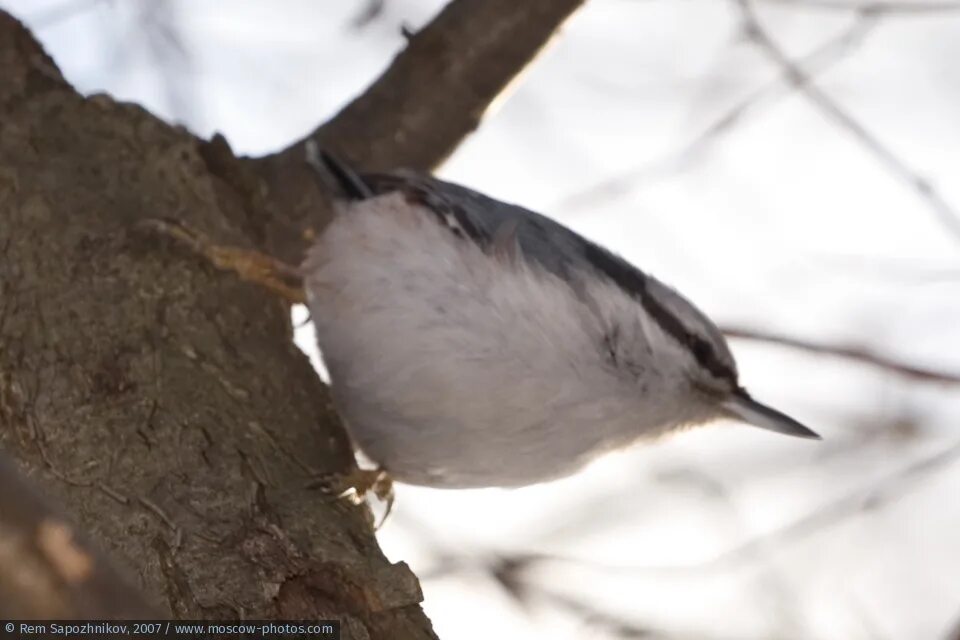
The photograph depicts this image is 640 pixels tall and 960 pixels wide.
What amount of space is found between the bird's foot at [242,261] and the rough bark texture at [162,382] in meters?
0.03

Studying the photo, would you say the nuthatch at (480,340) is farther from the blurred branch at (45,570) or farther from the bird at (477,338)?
the blurred branch at (45,570)

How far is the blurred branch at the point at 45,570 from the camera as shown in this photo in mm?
876

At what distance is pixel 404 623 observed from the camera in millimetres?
1866

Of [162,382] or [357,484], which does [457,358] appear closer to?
[357,484]

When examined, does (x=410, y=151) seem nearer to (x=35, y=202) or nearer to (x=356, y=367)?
(x=356, y=367)

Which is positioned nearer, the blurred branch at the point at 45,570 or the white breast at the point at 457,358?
the blurred branch at the point at 45,570

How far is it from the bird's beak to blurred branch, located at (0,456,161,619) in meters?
2.12

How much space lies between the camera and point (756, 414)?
2.88 meters

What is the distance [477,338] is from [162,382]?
621 mm

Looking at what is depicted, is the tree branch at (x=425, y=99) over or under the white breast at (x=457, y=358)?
over

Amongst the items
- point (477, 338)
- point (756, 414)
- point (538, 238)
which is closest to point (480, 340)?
point (477, 338)

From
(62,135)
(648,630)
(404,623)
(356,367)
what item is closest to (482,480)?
(356,367)

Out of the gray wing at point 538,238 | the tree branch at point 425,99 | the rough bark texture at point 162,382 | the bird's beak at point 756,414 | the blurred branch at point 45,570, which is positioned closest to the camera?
the blurred branch at point 45,570

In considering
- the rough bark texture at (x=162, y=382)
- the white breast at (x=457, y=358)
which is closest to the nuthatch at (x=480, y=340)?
the white breast at (x=457, y=358)
